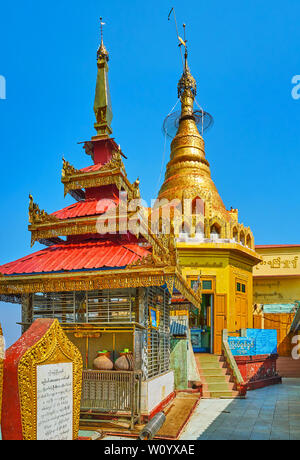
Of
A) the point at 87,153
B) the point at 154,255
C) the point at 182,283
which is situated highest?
the point at 87,153

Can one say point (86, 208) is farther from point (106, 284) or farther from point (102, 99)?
point (102, 99)

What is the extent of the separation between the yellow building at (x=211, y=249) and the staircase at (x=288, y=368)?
119 inches

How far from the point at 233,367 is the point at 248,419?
191 inches

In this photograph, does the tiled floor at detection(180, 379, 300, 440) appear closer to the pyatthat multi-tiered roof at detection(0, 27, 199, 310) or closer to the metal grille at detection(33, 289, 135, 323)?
the metal grille at detection(33, 289, 135, 323)

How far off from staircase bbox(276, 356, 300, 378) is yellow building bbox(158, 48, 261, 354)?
302 cm

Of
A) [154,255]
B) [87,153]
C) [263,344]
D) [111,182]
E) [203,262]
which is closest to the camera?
[154,255]

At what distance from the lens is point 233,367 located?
49.3 ft

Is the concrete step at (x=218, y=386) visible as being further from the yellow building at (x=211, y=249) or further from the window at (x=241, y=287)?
the window at (x=241, y=287)

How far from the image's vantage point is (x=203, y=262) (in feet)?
64.8

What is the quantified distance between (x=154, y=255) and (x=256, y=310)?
1856 cm

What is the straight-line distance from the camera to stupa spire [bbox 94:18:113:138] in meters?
13.6

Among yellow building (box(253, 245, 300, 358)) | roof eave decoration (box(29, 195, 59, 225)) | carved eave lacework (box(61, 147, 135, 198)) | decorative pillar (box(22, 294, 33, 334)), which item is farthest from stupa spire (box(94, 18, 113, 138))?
yellow building (box(253, 245, 300, 358))
